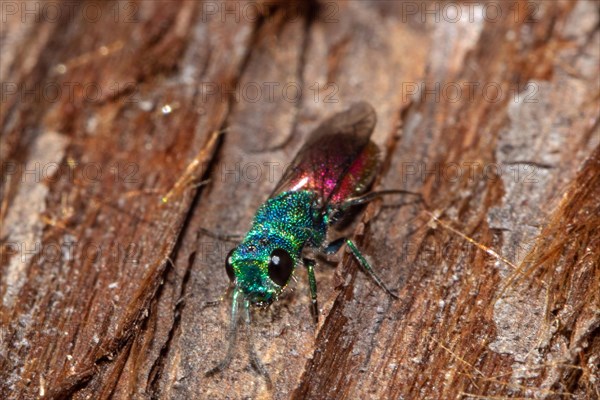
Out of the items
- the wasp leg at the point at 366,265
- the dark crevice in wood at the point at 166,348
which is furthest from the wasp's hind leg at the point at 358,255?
the dark crevice in wood at the point at 166,348

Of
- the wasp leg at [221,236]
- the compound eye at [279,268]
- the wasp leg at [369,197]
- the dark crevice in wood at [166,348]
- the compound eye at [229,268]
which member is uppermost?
the wasp leg at [369,197]

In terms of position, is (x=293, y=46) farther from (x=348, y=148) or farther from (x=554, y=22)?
(x=554, y=22)

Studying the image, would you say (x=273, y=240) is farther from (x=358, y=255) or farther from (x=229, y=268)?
(x=358, y=255)

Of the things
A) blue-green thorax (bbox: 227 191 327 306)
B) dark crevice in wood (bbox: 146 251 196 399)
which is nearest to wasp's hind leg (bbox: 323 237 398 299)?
blue-green thorax (bbox: 227 191 327 306)

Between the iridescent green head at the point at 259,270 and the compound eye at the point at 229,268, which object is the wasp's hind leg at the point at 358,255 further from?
the compound eye at the point at 229,268

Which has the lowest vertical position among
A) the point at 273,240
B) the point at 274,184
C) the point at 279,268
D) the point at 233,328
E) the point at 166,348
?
the point at 166,348

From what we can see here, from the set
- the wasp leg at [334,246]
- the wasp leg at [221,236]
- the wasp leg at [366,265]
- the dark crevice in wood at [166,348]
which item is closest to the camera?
the dark crevice in wood at [166,348]

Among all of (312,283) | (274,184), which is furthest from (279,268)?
(274,184)

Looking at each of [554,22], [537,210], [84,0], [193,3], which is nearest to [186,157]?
[193,3]
